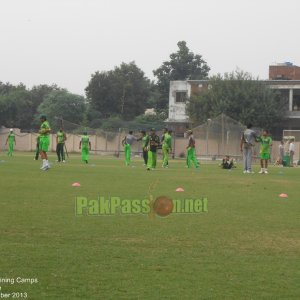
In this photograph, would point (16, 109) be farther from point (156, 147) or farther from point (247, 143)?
point (247, 143)

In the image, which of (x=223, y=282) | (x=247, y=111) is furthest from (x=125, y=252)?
(x=247, y=111)

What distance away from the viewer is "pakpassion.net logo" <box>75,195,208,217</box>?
12548 millimetres

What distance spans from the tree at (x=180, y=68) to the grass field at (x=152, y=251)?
87020 mm

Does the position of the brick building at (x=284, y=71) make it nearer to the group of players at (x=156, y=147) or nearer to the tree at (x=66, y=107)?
the tree at (x=66, y=107)

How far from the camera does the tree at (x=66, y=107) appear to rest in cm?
8362

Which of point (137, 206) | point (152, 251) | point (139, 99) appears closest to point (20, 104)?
point (139, 99)

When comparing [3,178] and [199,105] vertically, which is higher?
[199,105]

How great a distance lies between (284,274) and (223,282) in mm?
798

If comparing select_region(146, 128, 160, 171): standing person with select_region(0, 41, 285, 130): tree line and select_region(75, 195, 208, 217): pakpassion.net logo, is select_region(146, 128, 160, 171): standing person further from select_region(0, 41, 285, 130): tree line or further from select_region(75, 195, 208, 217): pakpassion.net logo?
select_region(0, 41, 285, 130): tree line

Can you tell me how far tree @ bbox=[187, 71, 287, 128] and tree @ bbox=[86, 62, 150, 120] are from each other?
1078 inches

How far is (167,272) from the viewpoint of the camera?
736 centimetres

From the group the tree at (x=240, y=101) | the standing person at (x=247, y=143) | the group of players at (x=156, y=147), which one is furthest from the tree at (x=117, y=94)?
the standing person at (x=247, y=143)

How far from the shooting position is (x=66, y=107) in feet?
277

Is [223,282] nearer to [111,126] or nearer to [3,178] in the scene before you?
[3,178]
